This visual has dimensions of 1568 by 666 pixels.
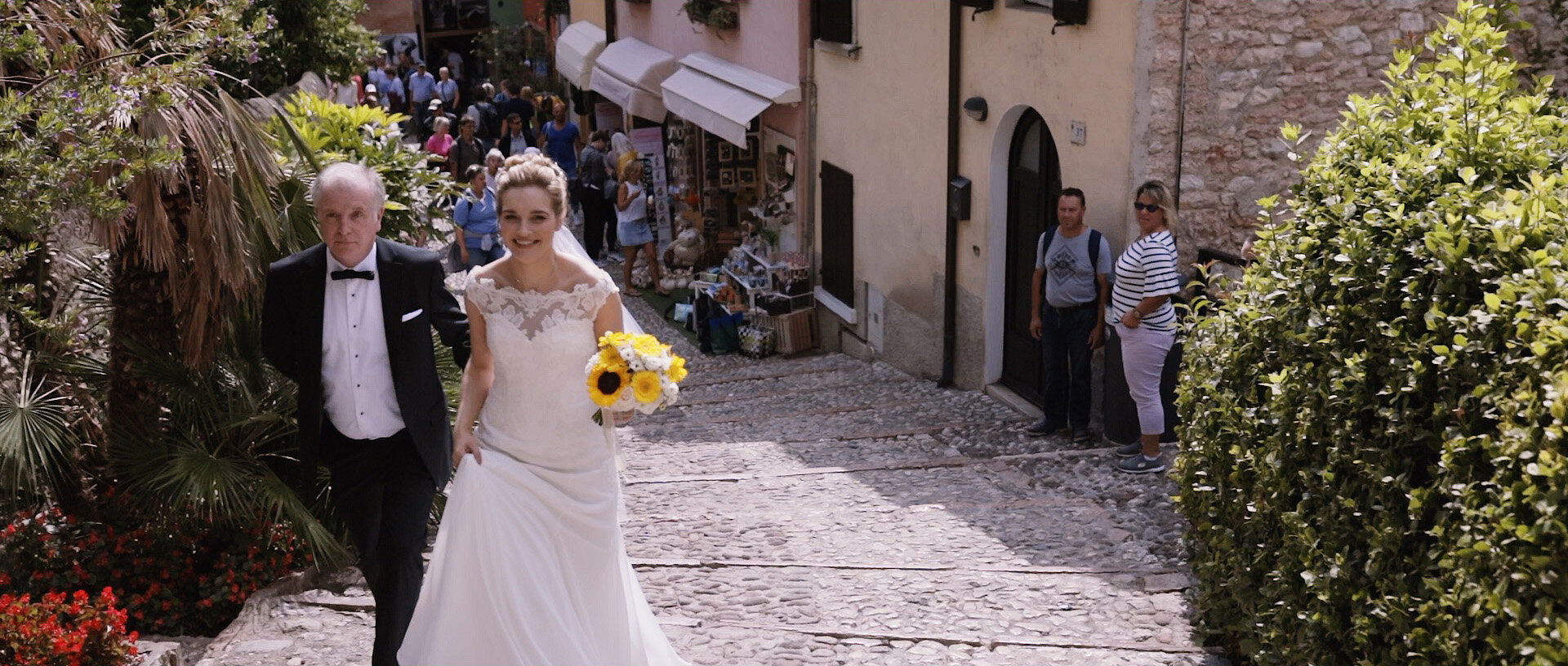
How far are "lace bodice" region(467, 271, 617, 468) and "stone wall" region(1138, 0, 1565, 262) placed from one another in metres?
5.43

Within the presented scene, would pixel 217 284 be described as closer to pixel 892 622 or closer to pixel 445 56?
pixel 892 622

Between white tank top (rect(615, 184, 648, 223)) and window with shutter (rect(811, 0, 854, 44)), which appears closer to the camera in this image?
window with shutter (rect(811, 0, 854, 44))

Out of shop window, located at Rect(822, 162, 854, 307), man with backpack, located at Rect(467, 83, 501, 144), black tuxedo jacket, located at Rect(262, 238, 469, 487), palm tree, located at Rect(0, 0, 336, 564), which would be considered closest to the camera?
black tuxedo jacket, located at Rect(262, 238, 469, 487)

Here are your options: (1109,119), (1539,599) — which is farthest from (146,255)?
(1109,119)

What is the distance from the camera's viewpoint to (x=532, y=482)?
16.5 ft

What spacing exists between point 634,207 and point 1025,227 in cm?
721

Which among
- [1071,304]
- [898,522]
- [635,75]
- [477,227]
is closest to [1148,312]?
[1071,304]

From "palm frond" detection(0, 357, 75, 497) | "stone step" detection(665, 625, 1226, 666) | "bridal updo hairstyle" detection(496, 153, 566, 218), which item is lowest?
"stone step" detection(665, 625, 1226, 666)

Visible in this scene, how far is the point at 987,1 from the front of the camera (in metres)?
11.3

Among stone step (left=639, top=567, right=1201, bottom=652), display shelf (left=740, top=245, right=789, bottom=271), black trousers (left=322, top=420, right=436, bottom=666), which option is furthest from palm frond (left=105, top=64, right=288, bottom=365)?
display shelf (left=740, top=245, right=789, bottom=271)

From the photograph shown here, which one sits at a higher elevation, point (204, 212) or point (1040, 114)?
point (204, 212)

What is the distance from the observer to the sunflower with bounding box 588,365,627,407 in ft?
16.0

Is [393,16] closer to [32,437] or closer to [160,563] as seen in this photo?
[160,563]

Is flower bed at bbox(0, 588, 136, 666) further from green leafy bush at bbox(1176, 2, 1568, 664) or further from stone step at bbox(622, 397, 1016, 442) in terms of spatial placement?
stone step at bbox(622, 397, 1016, 442)
